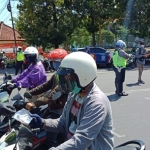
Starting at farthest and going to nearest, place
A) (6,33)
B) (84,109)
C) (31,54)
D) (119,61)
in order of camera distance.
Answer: (6,33) < (119,61) < (31,54) < (84,109)

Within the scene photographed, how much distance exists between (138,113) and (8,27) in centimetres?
3697

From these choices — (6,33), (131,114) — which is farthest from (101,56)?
(6,33)

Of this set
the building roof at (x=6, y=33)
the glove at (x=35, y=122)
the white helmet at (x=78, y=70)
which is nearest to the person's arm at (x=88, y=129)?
the white helmet at (x=78, y=70)

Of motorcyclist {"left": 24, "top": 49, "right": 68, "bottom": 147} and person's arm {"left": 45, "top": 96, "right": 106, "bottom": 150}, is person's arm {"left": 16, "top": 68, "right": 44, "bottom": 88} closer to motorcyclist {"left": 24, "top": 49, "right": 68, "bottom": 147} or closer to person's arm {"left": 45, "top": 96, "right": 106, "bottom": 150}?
motorcyclist {"left": 24, "top": 49, "right": 68, "bottom": 147}

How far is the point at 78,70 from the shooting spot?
2.07 m

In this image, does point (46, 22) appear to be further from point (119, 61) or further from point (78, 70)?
point (78, 70)

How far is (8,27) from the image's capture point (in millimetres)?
40719

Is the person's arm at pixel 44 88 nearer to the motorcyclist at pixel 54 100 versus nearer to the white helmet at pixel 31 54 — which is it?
the motorcyclist at pixel 54 100

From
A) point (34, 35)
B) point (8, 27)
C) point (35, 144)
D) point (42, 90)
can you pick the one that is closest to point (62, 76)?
point (35, 144)

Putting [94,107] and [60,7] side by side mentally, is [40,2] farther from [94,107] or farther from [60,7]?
[94,107]

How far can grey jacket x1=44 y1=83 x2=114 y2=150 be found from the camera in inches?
74.3

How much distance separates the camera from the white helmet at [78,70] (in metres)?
2.07

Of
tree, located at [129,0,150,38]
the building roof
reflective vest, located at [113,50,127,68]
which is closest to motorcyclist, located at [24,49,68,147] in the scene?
reflective vest, located at [113,50,127,68]

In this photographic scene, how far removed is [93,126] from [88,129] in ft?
0.13
